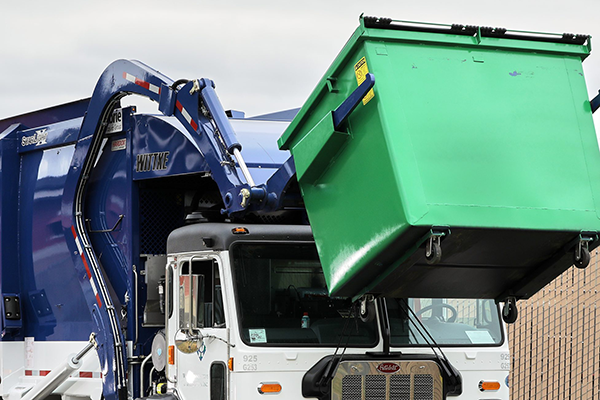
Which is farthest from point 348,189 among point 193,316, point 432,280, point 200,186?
point 200,186

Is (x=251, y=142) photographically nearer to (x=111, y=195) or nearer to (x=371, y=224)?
(x=111, y=195)

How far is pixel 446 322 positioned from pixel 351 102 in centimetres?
208

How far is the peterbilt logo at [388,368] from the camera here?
573 centimetres

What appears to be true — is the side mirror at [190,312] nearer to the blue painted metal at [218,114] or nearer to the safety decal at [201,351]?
the safety decal at [201,351]

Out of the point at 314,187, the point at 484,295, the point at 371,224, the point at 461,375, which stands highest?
the point at 314,187

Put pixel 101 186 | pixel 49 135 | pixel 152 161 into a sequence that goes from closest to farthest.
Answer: pixel 152 161 → pixel 101 186 → pixel 49 135

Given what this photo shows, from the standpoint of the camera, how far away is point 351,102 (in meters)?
4.86

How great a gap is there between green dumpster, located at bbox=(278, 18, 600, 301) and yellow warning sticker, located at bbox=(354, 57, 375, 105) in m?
0.01

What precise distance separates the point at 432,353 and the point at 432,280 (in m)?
1.06

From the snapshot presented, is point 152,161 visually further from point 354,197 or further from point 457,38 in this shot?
point 457,38

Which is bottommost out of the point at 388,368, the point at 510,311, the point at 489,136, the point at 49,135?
the point at 388,368

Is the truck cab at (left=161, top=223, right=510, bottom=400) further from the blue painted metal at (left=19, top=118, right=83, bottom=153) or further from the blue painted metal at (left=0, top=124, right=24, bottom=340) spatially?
the blue painted metal at (left=0, top=124, right=24, bottom=340)

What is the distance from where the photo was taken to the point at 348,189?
5023 millimetres

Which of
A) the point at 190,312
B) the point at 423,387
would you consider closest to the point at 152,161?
the point at 190,312
